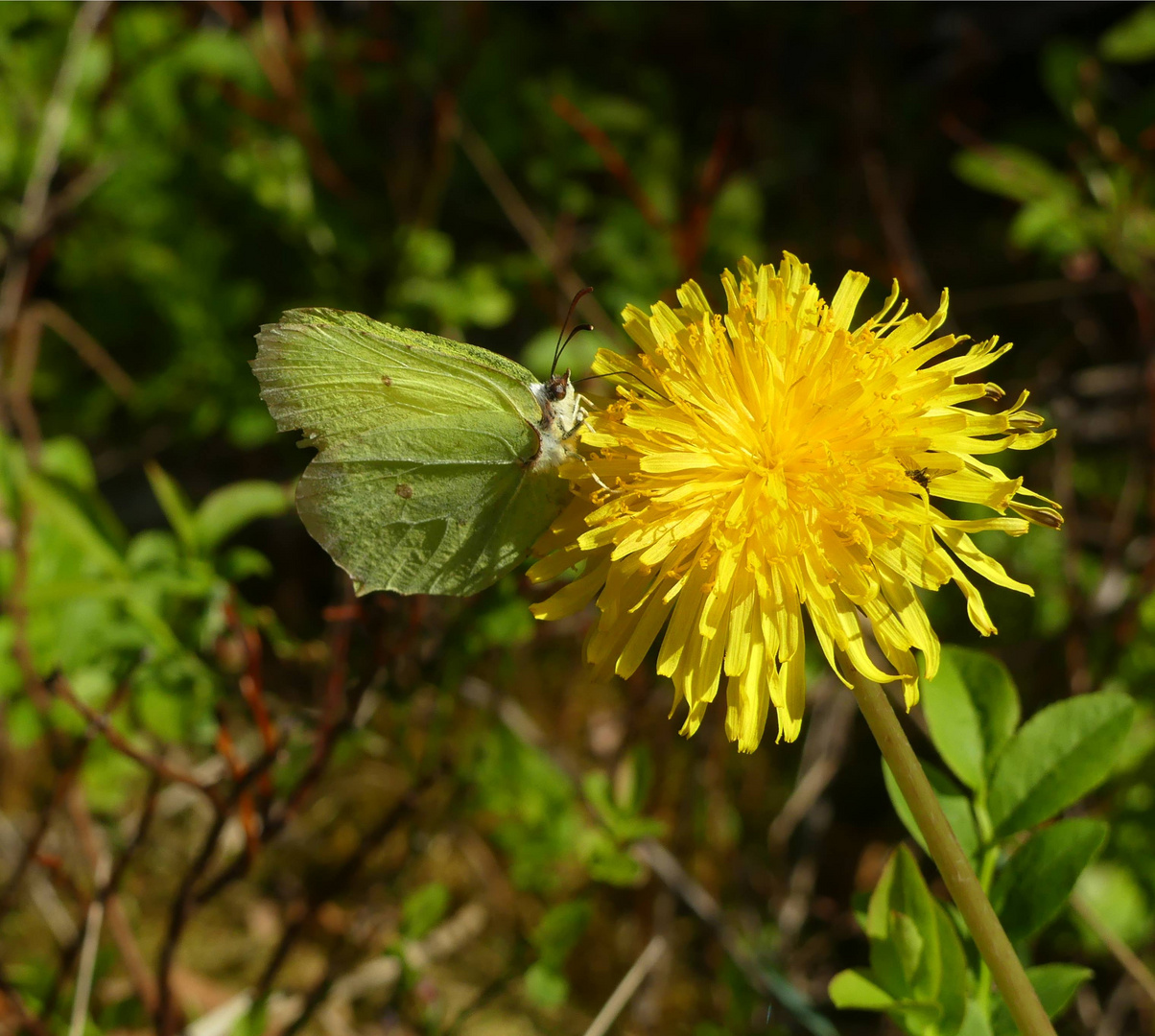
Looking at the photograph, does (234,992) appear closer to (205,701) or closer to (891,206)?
(205,701)

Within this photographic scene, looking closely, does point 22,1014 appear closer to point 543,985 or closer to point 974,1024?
point 543,985

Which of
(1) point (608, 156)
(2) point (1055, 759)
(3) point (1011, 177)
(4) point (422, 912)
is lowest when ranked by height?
(4) point (422, 912)

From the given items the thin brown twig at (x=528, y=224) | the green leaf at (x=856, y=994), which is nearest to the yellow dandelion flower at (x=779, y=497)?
the green leaf at (x=856, y=994)

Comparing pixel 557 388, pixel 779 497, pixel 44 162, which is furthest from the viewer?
pixel 44 162

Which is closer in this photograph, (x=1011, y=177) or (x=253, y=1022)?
(x=253, y=1022)

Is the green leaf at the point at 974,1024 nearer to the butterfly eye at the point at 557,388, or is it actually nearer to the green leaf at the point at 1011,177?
the butterfly eye at the point at 557,388

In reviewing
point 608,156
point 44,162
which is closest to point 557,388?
point 608,156

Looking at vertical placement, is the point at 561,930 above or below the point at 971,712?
below
